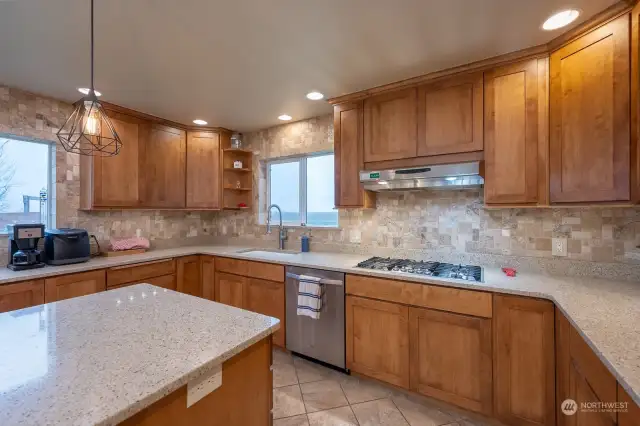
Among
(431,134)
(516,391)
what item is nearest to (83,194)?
(431,134)

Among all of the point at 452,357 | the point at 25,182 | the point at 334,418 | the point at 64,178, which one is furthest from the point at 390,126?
the point at 25,182

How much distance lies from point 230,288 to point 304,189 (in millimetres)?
1350

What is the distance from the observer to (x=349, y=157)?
101 inches

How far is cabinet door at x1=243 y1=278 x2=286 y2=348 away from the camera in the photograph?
8.64ft

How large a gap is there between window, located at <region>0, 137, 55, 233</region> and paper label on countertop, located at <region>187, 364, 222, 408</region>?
8.93 ft

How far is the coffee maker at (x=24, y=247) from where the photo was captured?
2.18 m

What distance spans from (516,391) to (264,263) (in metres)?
2.06

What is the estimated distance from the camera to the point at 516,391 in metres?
1.65

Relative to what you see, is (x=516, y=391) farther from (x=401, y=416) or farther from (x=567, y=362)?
(x=401, y=416)

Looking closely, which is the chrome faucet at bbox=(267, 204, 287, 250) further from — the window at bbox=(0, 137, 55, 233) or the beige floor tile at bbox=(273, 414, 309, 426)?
the window at bbox=(0, 137, 55, 233)

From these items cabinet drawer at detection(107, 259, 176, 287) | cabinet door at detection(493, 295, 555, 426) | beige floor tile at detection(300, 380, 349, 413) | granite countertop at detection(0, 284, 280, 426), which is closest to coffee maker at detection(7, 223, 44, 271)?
cabinet drawer at detection(107, 259, 176, 287)

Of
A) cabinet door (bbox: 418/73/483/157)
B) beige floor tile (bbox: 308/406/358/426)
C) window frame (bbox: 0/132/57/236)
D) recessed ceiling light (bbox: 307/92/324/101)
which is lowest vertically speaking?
beige floor tile (bbox: 308/406/358/426)

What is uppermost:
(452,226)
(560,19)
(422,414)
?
(560,19)

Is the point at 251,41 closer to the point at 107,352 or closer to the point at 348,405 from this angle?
the point at 107,352
